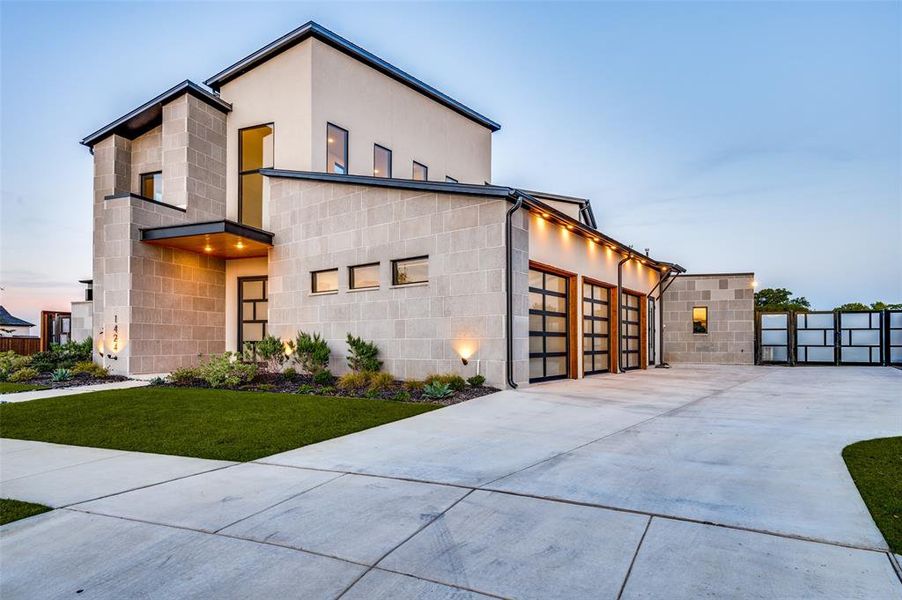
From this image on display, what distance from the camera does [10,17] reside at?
14.0 metres

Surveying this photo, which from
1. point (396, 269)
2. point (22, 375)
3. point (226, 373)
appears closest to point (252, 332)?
point (226, 373)

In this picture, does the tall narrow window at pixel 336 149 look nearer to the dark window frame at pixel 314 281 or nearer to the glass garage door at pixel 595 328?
the dark window frame at pixel 314 281

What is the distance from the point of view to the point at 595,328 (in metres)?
15.5

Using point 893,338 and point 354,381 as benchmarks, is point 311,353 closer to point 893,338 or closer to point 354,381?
point 354,381

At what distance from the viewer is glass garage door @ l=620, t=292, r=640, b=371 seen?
57.0ft

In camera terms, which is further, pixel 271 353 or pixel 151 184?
pixel 151 184

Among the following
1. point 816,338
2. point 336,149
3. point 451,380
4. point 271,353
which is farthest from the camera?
point 816,338

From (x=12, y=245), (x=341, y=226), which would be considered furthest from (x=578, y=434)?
(x=12, y=245)

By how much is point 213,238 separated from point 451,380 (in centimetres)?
862

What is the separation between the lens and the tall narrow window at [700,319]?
Answer: 21.8 metres

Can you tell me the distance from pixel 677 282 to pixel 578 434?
711 inches

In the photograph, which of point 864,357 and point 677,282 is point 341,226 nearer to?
point 677,282

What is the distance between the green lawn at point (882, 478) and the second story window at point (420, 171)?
16.5m

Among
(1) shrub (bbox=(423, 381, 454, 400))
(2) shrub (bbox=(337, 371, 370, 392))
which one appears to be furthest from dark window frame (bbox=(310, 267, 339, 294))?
(1) shrub (bbox=(423, 381, 454, 400))
